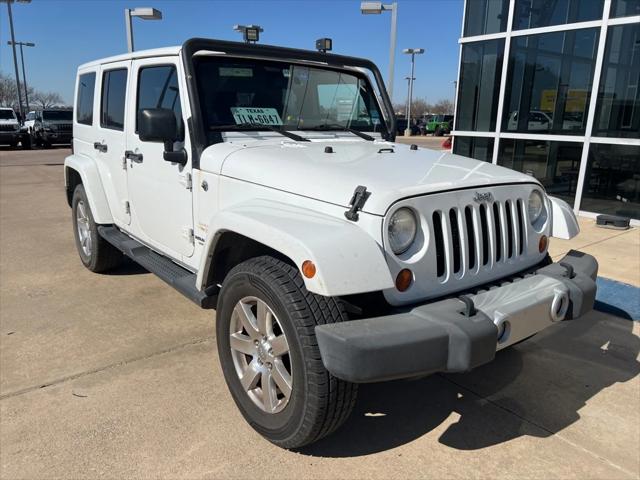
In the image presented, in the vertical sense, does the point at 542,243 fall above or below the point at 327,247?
below

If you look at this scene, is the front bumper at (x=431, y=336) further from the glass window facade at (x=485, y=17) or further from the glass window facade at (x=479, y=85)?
the glass window facade at (x=485, y=17)

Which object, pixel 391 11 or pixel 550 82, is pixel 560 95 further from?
pixel 391 11

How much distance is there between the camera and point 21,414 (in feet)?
9.14

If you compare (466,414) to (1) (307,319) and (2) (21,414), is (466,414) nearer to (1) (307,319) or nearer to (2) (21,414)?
(1) (307,319)

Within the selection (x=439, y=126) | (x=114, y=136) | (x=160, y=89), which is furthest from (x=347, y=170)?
(x=439, y=126)

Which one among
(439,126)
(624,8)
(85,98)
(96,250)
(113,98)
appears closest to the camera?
(113,98)

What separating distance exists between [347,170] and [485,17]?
26.3ft

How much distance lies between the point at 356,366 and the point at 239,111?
80.7 inches

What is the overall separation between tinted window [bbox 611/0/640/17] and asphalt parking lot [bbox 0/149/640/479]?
5424mm

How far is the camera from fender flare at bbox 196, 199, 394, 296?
205 cm

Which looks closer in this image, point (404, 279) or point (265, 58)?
point (404, 279)

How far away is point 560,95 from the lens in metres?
8.38

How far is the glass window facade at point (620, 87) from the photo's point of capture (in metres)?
7.43

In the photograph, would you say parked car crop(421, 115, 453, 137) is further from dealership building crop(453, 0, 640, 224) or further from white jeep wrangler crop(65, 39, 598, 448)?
white jeep wrangler crop(65, 39, 598, 448)
